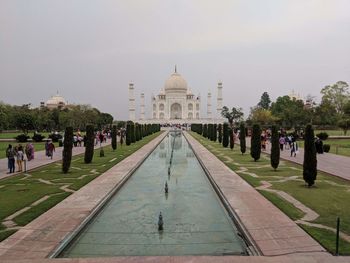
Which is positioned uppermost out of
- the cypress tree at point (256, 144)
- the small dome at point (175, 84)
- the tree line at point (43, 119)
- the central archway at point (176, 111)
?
the small dome at point (175, 84)

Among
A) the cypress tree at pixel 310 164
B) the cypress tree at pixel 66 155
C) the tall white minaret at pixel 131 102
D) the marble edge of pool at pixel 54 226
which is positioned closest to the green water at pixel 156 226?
the marble edge of pool at pixel 54 226

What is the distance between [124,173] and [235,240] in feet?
27.4

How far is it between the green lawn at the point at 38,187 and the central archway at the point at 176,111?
8611cm

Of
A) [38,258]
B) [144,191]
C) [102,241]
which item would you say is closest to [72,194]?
[144,191]

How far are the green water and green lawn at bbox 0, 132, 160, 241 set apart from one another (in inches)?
51.0

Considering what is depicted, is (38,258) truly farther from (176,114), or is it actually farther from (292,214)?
(176,114)

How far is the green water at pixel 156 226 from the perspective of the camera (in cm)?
669

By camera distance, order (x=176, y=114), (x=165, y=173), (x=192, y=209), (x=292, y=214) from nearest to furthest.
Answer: (x=292, y=214) < (x=192, y=209) < (x=165, y=173) < (x=176, y=114)

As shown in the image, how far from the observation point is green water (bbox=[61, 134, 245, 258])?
21.9 feet

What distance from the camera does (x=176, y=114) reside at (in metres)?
106

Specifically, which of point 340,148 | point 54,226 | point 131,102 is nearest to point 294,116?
point 340,148

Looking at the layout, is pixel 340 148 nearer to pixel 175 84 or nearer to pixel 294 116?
pixel 294 116

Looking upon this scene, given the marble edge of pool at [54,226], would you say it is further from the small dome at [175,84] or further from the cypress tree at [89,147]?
the small dome at [175,84]

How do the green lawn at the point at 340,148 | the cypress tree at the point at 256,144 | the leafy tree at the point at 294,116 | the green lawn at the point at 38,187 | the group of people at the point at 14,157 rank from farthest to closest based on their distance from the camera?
the leafy tree at the point at 294,116, the green lawn at the point at 340,148, the cypress tree at the point at 256,144, the group of people at the point at 14,157, the green lawn at the point at 38,187
